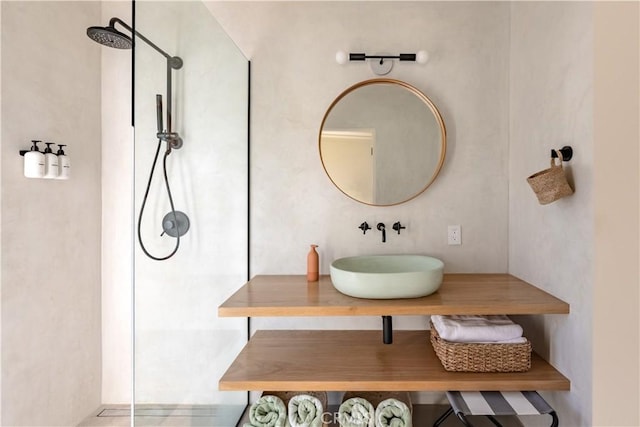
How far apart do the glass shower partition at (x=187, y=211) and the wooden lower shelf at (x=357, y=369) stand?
0.61ft

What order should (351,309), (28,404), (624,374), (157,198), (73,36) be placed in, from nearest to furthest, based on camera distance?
(624,374), (157,198), (351,309), (28,404), (73,36)

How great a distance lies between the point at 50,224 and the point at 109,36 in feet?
3.44

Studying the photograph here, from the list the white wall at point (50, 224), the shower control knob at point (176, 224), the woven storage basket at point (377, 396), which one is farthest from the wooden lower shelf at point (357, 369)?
the white wall at point (50, 224)

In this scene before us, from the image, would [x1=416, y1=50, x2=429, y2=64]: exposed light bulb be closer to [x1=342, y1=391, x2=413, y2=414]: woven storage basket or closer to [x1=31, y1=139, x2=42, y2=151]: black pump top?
[x1=342, y1=391, x2=413, y2=414]: woven storage basket

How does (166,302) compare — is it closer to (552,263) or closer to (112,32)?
(112,32)

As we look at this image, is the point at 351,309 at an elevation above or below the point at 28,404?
above

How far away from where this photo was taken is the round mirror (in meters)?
1.73

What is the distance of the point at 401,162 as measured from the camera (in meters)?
1.74

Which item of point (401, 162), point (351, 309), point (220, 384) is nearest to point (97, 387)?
point (220, 384)

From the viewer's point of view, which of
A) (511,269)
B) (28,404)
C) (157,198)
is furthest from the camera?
(511,269)

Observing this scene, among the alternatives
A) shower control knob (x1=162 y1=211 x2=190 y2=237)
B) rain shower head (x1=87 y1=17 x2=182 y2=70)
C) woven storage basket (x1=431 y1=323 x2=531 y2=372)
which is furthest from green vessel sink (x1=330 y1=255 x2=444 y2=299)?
rain shower head (x1=87 y1=17 x2=182 y2=70)

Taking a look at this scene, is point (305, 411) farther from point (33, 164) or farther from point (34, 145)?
point (34, 145)

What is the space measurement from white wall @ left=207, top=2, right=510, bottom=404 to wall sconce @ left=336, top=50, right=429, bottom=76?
0.17ft

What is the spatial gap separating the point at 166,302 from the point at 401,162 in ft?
4.19
